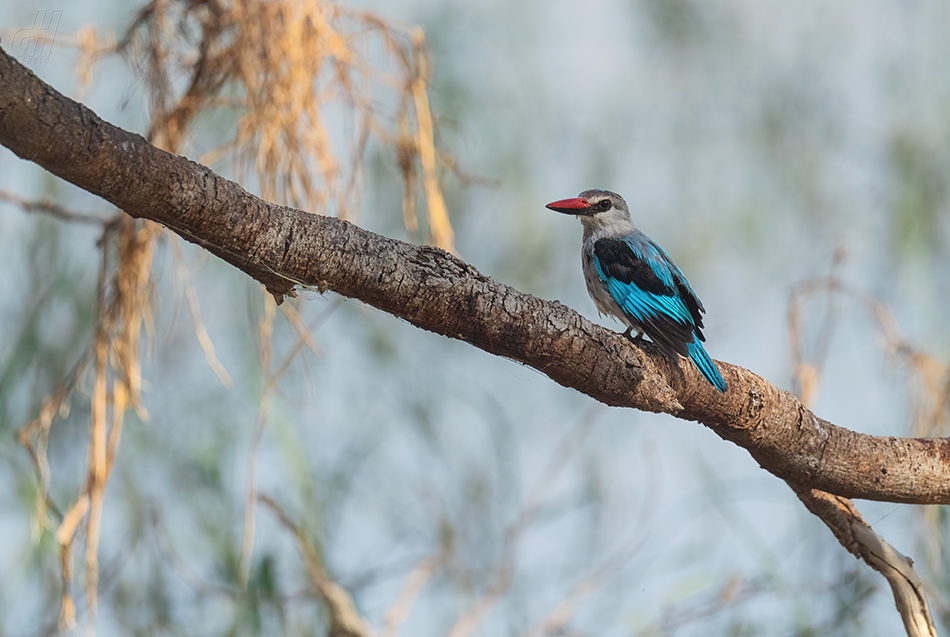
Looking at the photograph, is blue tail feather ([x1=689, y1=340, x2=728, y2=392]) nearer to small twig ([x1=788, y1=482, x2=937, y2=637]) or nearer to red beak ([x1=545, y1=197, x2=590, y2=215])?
small twig ([x1=788, y1=482, x2=937, y2=637])

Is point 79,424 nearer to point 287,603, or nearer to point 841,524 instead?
point 287,603

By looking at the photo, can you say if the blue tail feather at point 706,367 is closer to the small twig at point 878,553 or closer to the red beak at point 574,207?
the small twig at point 878,553

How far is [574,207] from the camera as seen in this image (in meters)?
3.86

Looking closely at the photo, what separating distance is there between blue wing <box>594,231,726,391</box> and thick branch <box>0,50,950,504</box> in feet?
0.41

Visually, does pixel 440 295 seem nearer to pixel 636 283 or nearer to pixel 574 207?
pixel 636 283

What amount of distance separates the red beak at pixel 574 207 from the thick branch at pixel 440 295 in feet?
4.90

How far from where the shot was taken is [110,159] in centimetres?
146

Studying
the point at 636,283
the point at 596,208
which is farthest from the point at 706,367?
the point at 596,208

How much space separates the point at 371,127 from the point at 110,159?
1.37 meters

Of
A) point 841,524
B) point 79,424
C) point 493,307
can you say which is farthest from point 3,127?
point 79,424

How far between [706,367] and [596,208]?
168 cm

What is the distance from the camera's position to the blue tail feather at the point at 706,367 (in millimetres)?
2234

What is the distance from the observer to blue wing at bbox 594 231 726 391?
99.4 inches

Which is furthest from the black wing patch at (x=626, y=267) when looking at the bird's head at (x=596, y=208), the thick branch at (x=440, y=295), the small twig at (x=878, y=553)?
the small twig at (x=878, y=553)
